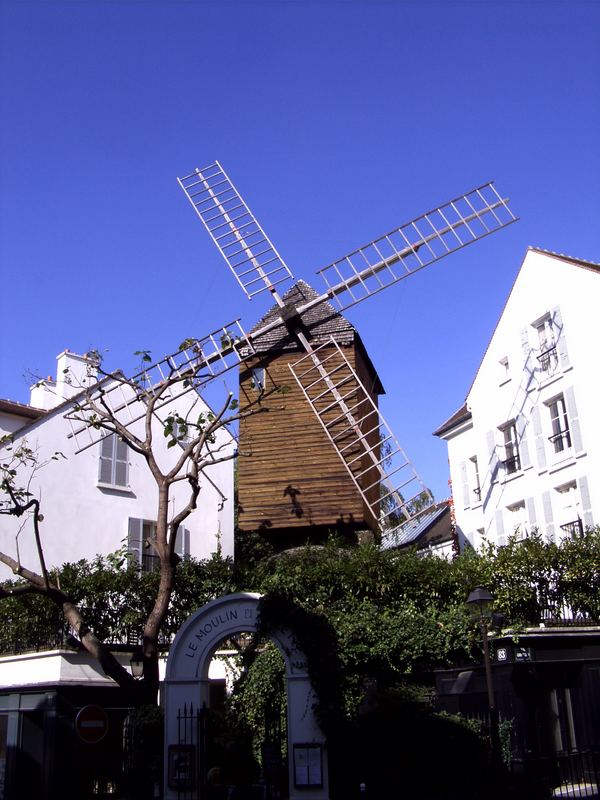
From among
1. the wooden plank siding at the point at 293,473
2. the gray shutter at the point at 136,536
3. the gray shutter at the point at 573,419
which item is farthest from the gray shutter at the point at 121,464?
the gray shutter at the point at 573,419

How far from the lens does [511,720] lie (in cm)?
1453

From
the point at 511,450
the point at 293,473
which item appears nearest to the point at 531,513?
the point at 511,450

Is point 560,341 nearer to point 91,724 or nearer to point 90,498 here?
point 90,498

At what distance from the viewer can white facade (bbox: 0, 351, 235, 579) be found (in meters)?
21.4

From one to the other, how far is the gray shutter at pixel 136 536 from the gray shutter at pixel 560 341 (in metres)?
12.8

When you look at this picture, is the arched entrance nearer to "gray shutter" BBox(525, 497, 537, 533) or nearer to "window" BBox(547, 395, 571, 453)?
"gray shutter" BBox(525, 497, 537, 533)

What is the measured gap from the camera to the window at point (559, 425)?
72.6ft

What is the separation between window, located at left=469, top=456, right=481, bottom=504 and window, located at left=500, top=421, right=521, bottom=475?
183 cm

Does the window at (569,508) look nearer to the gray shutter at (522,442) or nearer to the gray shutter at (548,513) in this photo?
the gray shutter at (548,513)

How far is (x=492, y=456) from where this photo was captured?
25.0 meters

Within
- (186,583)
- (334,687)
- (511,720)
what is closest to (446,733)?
(511,720)

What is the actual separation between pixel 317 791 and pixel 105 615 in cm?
738

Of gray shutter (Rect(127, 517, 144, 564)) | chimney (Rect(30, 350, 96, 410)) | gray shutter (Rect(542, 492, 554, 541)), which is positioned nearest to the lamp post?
gray shutter (Rect(542, 492, 554, 541))


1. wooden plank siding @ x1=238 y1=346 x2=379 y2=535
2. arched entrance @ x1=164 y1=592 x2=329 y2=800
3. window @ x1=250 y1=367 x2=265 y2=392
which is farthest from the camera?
window @ x1=250 y1=367 x2=265 y2=392
